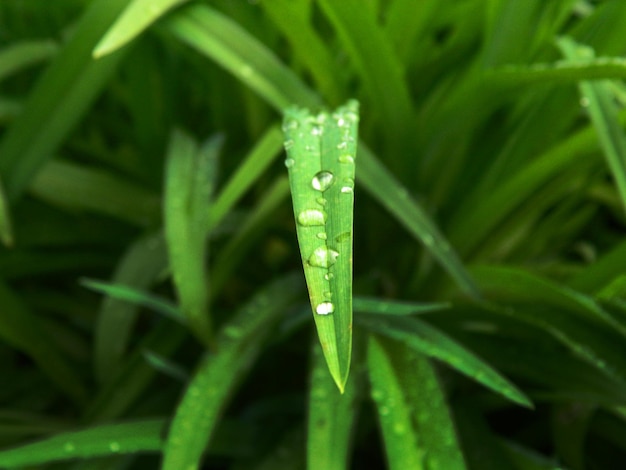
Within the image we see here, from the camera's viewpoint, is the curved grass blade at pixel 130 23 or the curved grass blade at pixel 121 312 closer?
the curved grass blade at pixel 130 23

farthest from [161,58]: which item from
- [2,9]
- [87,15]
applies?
[2,9]

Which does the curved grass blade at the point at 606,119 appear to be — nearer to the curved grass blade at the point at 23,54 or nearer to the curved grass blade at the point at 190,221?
the curved grass blade at the point at 190,221

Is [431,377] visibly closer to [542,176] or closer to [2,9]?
[542,176]

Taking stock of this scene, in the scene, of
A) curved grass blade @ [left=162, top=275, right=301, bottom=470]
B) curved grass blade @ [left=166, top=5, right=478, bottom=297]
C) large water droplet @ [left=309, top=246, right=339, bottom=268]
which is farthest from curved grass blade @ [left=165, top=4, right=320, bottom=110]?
large water droplet @ [left=309, top=246, right=339, bottom=268]

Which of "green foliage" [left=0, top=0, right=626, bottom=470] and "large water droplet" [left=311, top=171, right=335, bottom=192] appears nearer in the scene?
"large water droplet" [left=311, top=171, right=335, bottom=192]

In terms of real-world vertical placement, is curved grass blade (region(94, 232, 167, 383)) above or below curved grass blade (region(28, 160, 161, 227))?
below

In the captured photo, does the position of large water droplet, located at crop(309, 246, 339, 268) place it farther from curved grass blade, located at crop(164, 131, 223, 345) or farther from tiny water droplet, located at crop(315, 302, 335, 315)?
curved grass blade, located at crop(164, 131, 223, 345)

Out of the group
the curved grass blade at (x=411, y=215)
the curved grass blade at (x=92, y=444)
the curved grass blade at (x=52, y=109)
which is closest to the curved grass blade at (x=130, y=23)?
the curved grass blade at (x=52, y=109)
